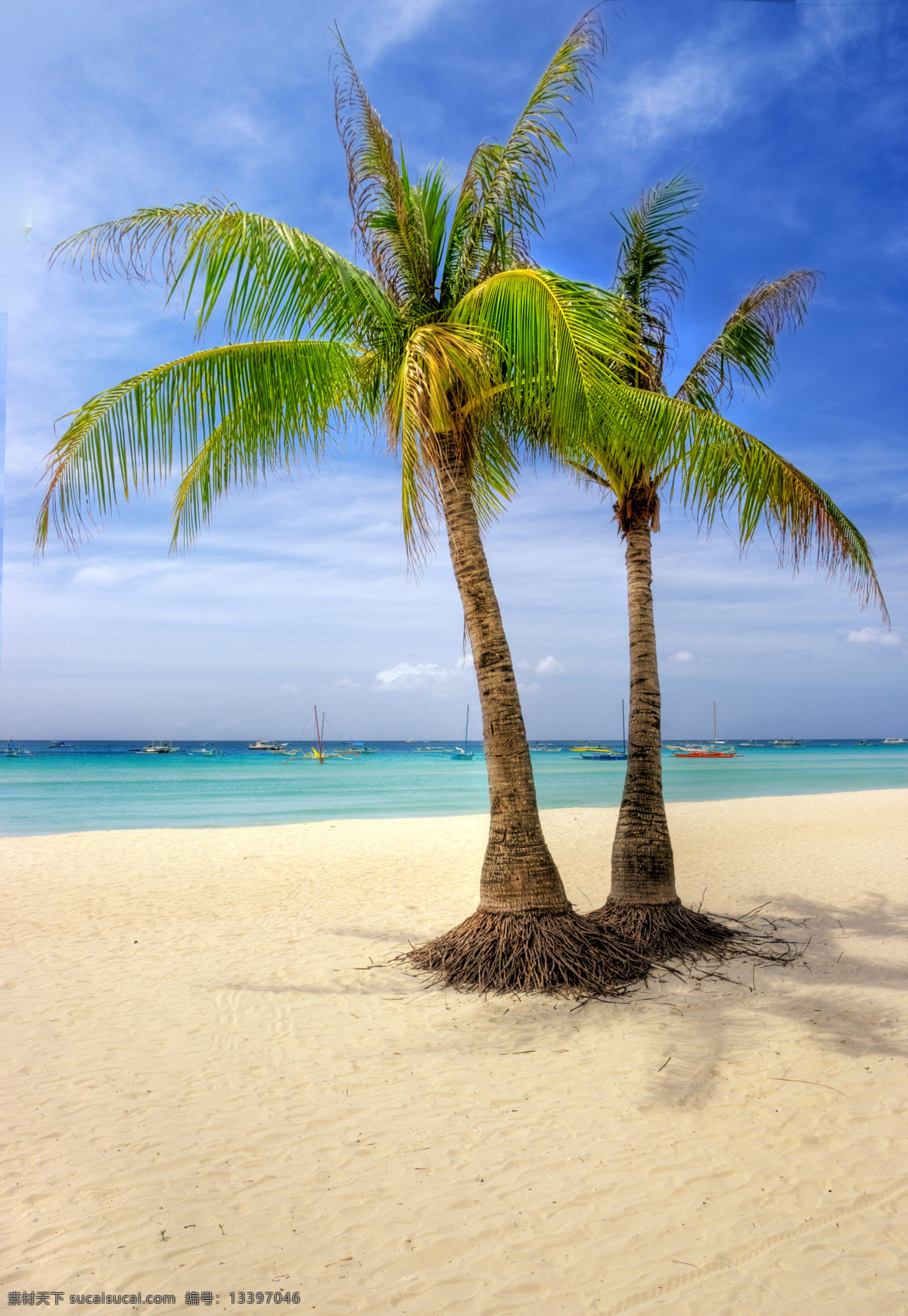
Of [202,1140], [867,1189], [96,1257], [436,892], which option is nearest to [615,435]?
[867,1189]

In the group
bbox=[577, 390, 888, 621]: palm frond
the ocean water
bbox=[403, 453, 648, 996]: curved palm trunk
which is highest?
bbox=[577, 390, 888, 621]: palm frond

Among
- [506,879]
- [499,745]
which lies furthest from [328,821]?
[499,745]

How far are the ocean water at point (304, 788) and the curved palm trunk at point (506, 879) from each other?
1859 centimetres

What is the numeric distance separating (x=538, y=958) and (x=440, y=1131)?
2.25 m

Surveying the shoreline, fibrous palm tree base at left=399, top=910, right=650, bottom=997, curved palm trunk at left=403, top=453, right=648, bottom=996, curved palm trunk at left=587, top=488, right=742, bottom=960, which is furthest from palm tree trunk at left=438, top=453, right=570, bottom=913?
the shoreline

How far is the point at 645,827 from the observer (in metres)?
7.58

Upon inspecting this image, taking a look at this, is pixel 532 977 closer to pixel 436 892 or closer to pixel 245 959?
pixel 245 959

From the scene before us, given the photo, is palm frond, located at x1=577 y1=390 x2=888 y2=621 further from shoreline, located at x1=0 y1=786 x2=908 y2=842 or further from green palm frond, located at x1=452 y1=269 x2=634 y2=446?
shoreline, located at x1=0 y1=786 x2=908 y2=842

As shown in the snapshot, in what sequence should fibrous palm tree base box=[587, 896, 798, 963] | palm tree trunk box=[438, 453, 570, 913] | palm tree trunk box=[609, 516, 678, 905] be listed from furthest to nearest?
palm tree trunk box=[609, 516, 678, 905], fibrous palm tree base box=[587, 896, 798, 963], palm tree trunk box=[438, 453, 570, 913]

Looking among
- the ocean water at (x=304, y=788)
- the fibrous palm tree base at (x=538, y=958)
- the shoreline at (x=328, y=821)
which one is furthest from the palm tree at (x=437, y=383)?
the ocean water at (x=304, y=788)

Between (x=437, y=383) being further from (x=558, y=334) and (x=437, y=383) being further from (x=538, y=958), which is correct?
(x=538, y=958)

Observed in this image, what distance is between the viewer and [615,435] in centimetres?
614

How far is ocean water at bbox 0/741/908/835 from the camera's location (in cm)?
2711

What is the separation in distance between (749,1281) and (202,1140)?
8.99ft
